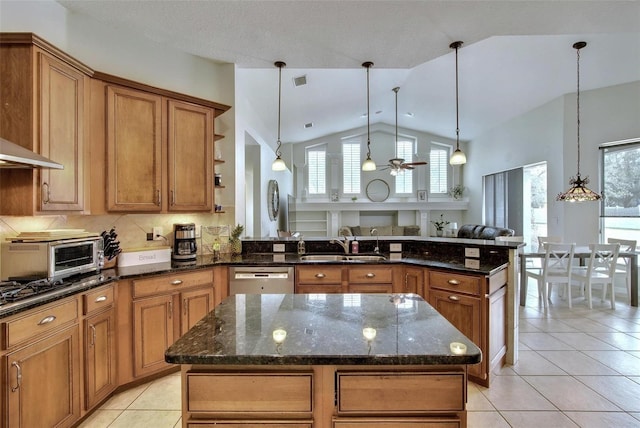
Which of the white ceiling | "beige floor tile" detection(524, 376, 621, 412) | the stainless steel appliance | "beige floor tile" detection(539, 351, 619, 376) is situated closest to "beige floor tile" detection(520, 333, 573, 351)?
"beige floor tile" detection(539, 351, 619, 376)

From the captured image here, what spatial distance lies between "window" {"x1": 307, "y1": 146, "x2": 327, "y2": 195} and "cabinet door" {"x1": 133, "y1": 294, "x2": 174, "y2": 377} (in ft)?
22.5

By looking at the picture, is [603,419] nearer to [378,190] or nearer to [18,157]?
[18,157]

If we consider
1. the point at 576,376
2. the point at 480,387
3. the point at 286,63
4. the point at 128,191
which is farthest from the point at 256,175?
the point at 576,376

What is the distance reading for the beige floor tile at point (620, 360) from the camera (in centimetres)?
264

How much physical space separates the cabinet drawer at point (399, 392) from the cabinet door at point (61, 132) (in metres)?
2.24

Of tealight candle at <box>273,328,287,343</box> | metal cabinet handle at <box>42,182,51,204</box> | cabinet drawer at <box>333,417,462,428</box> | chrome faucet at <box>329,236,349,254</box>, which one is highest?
metal cabinet handle at <box>42,182,51,204</box>

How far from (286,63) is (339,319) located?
2.94 m

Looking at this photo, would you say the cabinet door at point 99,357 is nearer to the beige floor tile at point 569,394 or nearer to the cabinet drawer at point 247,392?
the cabinet drawer at point 247,392

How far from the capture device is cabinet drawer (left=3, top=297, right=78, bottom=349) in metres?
1.49

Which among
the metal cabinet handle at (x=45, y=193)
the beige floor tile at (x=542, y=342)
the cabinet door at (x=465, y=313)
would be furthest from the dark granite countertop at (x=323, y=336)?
the beige floor tile at (x=542, y=342)

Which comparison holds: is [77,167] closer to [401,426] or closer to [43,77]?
[43,77]

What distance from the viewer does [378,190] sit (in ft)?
30.0

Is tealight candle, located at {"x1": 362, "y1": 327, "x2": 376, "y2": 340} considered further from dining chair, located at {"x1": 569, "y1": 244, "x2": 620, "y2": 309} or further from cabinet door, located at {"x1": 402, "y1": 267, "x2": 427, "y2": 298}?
dining chair, located at {"x1": 569, "y1": 244, "x2": 620, "y2": 309}

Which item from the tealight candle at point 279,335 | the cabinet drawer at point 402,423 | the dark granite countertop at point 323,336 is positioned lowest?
the cabinet drawer at point 402,423
